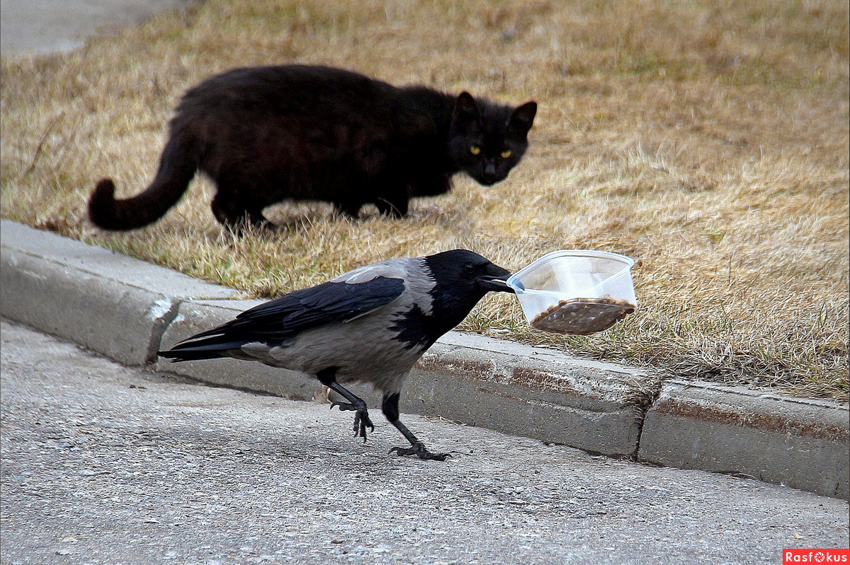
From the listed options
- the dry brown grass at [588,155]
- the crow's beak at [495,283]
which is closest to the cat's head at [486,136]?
the dry brown grass at [588,155]

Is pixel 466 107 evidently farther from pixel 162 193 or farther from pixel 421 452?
pixel 421 452

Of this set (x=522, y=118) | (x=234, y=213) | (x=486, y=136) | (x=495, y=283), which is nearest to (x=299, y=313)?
(x=495, y=283)

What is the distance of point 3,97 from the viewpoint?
362 inches

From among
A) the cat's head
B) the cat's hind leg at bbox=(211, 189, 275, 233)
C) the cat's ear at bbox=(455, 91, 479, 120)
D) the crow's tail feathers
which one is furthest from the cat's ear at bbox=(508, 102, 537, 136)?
the crow's tail feathers

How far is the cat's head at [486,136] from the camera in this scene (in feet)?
19.2

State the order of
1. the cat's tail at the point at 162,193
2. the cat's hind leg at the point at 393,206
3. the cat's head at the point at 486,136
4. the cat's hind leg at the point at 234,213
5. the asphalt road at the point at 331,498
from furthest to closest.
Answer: the cat's hind leg at the point at 393,206 → the cat's head at the point at 486,136 → the cat's hind leg at the point at 234,213 → the cat's tail at the point at 162,193 → the asphalt road at the point at 331,498

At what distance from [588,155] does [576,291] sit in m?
4.47

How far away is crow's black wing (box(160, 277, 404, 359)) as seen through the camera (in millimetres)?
3000

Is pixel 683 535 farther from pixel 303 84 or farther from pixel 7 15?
pixel 7 15

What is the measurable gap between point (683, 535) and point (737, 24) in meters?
9.15

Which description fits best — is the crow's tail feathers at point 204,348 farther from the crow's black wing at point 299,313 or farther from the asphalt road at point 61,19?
Result: the asphalt road at point 61,19

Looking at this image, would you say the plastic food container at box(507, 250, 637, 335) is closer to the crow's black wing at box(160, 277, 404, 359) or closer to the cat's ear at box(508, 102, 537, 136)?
the crow's black wing at box(160, 277, 404, 359)

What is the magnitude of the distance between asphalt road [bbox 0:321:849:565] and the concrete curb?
77 millimetres

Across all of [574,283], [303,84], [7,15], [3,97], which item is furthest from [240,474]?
[7,15]
